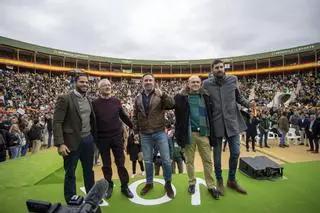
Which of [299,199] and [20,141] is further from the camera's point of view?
[20,141]

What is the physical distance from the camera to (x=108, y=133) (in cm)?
310

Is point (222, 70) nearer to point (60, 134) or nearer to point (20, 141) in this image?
point (60, 134)

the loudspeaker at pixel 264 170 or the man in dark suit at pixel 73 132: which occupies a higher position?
the man in dark suit at pixel 73 132

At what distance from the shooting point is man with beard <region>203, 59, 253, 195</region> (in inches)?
124

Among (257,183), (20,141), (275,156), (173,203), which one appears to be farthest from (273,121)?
(20,141)


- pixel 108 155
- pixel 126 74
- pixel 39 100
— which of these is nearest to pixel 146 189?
pixel 108 155

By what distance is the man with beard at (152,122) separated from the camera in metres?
3.12

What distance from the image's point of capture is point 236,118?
3232 millimetres

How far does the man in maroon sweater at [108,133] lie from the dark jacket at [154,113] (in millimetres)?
353

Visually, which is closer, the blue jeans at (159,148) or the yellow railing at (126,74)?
the blue jeans at (159,148)

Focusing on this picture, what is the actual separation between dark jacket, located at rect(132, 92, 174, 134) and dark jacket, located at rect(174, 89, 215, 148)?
13 cm

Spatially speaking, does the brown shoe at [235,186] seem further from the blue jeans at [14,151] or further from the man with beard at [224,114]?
the blue jeans at [14,151]

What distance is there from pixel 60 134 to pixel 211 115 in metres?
2.05

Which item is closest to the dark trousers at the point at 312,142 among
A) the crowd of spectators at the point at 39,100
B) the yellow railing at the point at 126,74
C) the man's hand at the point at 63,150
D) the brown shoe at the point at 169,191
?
the crowd of spectators at the point at 39,100
